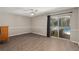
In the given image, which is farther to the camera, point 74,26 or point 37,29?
point 37,29

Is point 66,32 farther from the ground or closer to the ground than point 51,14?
closer to the ground

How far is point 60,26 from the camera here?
4.35 metres

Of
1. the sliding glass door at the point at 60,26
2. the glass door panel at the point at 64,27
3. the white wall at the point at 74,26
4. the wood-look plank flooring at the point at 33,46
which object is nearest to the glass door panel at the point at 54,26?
the sliding glass door at the point at 60,26

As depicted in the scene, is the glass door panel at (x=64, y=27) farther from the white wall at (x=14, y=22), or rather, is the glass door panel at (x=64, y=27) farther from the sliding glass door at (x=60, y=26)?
the white wall at (x=14, y=22)

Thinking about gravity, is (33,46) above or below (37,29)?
below

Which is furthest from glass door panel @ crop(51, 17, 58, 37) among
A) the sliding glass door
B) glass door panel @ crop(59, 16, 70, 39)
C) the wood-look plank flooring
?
the wood-look plank flooring

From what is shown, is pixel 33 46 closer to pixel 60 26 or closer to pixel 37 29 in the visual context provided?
pixel 37 29

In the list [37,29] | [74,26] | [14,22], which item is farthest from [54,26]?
[14,22]

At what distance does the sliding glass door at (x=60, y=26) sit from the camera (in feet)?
13.2
